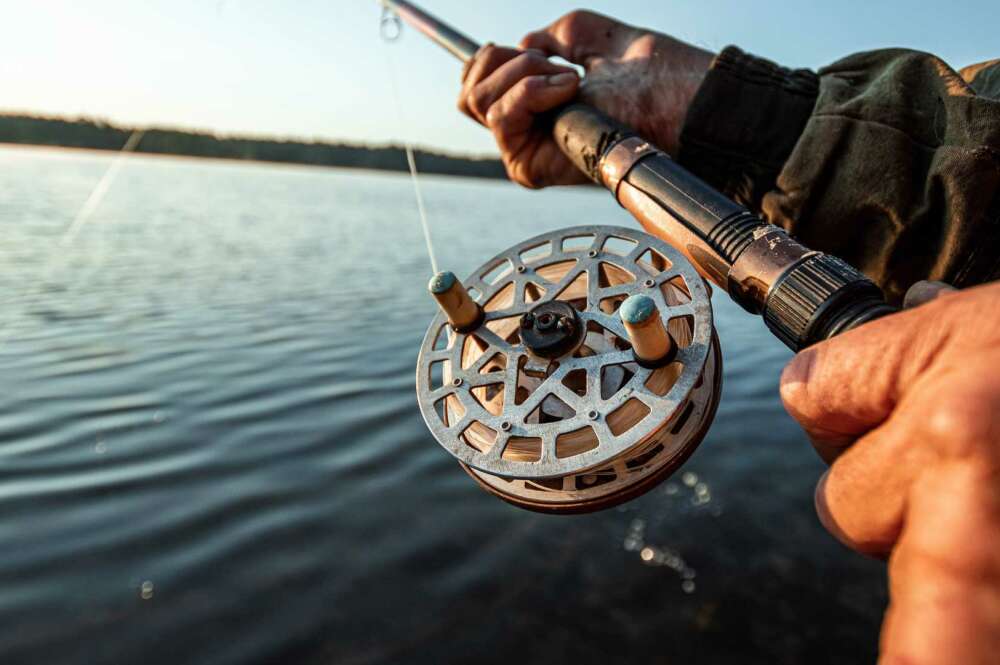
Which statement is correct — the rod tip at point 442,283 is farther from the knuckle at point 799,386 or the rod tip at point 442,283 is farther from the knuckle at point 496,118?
the knuckle at point 496,118

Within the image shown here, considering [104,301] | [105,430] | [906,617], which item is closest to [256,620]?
[105,430]

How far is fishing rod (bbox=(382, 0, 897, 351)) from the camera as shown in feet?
4.67

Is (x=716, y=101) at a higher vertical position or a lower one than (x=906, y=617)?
higher

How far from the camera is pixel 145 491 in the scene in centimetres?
421

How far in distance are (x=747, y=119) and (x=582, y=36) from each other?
1055mm

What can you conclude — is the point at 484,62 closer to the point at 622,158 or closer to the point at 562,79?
the point at 562,79

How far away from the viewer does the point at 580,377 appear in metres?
1.79

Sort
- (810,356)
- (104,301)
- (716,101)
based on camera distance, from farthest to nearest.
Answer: (104,301)
(716,101)
(810,356)

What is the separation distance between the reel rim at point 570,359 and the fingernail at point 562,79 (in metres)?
0.96

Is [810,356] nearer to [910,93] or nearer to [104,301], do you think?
[910,93]

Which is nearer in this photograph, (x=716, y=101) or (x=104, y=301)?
(x=716, y=101)

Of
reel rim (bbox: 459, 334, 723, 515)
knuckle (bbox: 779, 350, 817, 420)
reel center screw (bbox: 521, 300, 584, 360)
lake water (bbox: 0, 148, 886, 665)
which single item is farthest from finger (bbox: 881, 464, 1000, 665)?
lake water (bbox: 0, 148, 886, 665)

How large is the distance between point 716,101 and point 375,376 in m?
4.79

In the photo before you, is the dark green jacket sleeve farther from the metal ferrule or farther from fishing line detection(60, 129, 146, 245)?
fishing line detection(60, 129, 146, 245)
